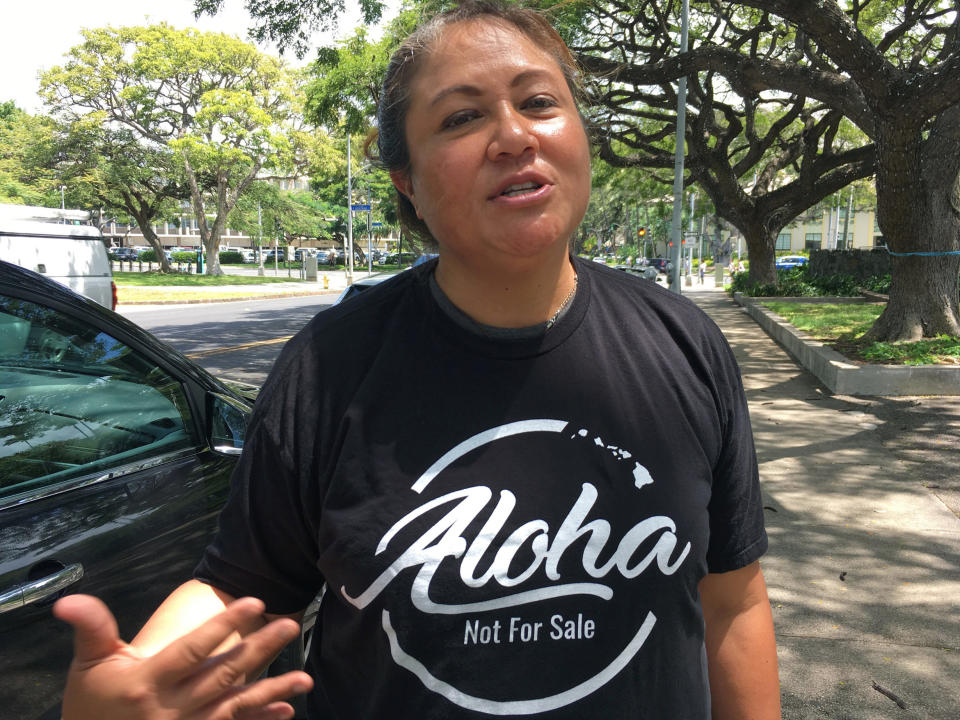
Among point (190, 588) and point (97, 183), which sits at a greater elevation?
point (97, 183)

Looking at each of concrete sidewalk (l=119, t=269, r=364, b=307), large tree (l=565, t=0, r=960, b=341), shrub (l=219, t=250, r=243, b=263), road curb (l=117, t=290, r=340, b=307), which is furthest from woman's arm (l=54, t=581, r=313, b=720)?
shrub (l=219, t=250, r=243, b=263)

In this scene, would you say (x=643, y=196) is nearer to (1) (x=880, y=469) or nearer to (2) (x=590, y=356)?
(1) (x=880, y=469)

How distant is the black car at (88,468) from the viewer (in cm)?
173

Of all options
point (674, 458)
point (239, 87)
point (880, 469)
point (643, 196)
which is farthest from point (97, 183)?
point (674, 458)

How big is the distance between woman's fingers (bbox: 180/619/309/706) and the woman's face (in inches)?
25.6

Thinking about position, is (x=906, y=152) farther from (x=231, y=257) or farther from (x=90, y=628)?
(x=231, y=257)

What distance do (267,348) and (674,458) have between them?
12605 millimetres

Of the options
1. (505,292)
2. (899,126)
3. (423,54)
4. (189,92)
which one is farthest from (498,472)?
(189,92)

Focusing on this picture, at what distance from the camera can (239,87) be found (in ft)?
117

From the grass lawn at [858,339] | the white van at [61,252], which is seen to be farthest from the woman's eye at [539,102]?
the grass lawn at [858,339]

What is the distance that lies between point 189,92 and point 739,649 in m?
39.0

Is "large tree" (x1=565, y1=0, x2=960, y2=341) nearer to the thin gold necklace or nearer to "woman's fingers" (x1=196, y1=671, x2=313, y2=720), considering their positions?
the thin gold necklace

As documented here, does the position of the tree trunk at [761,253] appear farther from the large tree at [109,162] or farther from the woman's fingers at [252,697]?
the large tree at [109,162]

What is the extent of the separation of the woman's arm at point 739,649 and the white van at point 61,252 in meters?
7.74
